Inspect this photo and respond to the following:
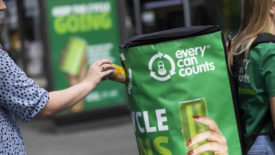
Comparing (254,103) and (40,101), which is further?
(254,103)

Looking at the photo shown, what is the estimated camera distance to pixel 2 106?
2.20m

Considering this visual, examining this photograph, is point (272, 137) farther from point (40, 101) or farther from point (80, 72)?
point (80, 72)

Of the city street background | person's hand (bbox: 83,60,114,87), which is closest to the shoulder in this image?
person's hand (bbox: 83,60,114,87)

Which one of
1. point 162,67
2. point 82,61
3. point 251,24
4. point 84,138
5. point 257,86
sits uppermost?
point 251,24

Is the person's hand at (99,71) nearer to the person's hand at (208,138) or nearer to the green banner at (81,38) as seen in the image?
the person's hand at (208,138)

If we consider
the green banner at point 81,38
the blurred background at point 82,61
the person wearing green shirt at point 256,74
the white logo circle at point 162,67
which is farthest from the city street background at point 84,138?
the white logo circle at point 162,67

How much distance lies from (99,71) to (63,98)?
20 centimetres

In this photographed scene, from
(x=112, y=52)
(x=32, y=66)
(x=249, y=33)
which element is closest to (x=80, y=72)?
(x=112, y=52)

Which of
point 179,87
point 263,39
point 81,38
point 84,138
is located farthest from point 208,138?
point 81,38

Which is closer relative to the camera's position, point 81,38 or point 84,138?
point 84,138

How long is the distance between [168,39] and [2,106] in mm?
745

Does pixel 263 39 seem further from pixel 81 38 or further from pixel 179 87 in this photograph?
pixel 81 38

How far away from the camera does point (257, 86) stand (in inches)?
94.3

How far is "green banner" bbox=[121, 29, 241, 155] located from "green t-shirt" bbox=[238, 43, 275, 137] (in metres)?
0.12
